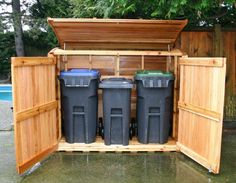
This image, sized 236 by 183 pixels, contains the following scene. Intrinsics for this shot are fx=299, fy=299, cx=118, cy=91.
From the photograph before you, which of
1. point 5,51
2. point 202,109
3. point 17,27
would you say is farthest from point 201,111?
point 5,51

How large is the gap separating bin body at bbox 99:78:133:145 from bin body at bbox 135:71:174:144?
218mm

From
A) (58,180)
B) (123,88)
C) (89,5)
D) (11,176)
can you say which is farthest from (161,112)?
(89,5)

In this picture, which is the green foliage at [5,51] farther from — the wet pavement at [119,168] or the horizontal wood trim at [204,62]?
the horizontal wood trim at [204,62]

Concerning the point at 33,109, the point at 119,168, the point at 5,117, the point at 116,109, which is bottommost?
the point at 119,168

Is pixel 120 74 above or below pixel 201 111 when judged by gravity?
above

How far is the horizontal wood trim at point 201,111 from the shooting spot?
3.61m

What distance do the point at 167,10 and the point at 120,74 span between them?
164 centimetres

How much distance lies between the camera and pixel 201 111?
12.8 feet

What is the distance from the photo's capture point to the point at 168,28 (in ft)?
15.3

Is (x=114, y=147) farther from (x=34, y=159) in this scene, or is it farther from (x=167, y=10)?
(x=167, y=10)

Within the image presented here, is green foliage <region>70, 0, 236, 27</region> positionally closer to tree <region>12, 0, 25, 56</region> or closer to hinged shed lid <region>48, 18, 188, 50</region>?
hinged shed lid <region>48, 18, 188, 50</region>

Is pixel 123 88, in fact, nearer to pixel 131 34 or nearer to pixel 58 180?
pixel 131 34

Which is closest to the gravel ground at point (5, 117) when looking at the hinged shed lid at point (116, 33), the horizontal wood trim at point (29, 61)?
the hinged shed lid at point (116, 33)

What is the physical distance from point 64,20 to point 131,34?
110 cm
